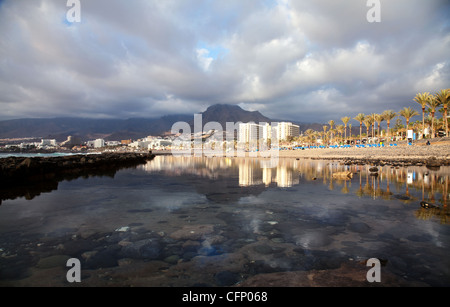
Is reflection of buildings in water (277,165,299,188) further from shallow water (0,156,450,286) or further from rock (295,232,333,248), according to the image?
rock (295,232,333,248)

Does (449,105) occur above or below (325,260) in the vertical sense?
above

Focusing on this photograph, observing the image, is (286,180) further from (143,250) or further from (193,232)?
(143,250)

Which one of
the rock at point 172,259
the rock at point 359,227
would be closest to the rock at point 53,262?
the rock at point 172,259

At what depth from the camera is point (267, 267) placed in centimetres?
477

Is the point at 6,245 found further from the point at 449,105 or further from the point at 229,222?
the point at 449,105

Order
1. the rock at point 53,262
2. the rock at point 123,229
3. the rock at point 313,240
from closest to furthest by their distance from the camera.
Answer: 1. the rock at point 53,262
2. the rock at point 313,240
3. the rock at point 123,229

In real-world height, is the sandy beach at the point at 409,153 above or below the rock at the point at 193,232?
above

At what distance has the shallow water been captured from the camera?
4543 mm

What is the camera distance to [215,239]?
6.39 meters

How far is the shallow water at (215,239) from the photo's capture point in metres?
4.54

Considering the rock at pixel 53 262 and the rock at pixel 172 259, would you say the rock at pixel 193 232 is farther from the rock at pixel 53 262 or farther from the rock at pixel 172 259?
the rock at pixel 53 262

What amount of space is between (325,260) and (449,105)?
7249 cm

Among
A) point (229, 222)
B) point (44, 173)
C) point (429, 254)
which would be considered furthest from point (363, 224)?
point (44, 173)
